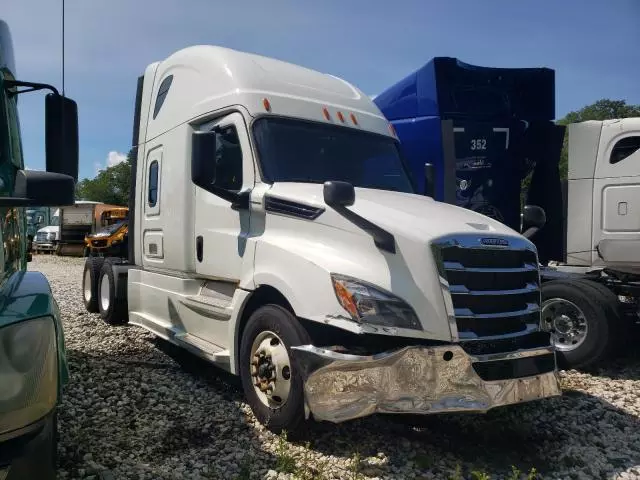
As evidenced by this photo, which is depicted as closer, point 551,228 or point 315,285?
point 315,285

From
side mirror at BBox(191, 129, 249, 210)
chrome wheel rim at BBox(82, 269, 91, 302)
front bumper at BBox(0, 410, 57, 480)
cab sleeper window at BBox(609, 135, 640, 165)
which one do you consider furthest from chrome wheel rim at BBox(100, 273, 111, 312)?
cab sleeper window at BBox(609, 135, 640, 165)

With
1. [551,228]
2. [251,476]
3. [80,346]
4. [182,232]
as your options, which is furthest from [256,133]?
[551,228]

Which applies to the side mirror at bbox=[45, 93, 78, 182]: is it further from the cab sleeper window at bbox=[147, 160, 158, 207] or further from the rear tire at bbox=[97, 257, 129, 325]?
the rear tire at bbox=[97, 257, 129, 325]

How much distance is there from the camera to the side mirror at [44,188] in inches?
93.0

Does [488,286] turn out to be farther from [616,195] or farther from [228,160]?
[616,195]

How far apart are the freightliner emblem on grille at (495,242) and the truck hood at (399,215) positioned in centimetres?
7

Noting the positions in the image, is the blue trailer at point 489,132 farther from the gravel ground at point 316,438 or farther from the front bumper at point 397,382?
the front bumper at point 397,382

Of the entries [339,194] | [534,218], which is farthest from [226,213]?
[534,218]

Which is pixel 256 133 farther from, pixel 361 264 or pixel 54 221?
pixel 54 221

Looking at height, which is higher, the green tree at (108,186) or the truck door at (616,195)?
the green tree at (108,186)

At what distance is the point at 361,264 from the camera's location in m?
3.64

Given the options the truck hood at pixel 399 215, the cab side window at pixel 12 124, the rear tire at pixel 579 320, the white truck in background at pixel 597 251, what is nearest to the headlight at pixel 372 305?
the truck hood at pixel 399 215

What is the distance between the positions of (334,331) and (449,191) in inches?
137

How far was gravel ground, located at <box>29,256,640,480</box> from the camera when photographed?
11.6 ft
